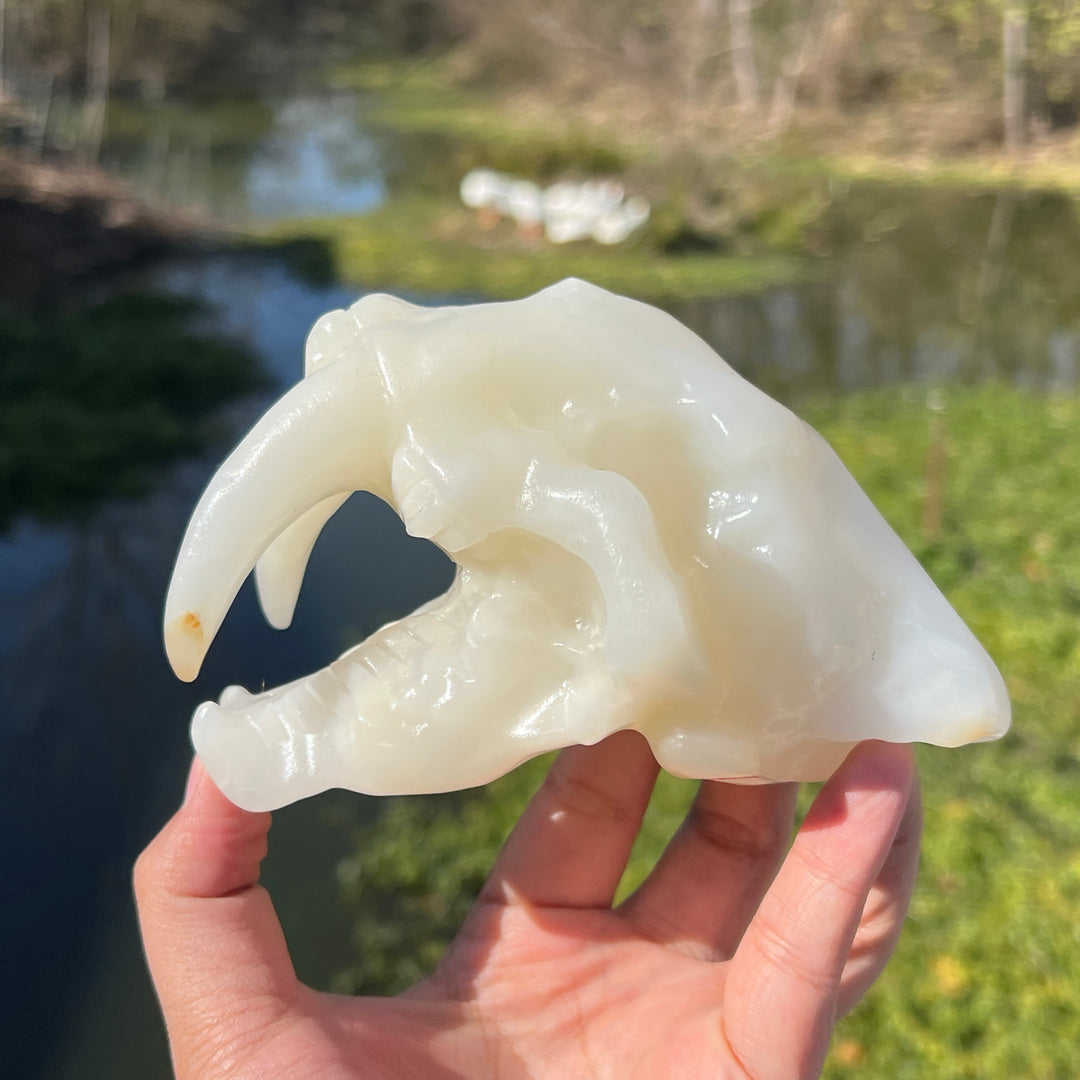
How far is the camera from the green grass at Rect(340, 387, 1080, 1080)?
2604 mm

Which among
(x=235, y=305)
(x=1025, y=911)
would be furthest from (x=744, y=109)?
Answer: (x=1025, y=911)

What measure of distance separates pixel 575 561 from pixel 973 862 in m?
2.26

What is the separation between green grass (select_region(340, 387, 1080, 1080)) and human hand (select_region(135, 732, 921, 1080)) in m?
1.09

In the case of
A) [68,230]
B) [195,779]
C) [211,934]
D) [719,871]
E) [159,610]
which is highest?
[195,779]

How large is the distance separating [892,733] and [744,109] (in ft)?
63.1

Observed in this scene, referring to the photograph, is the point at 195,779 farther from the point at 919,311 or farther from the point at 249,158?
the point at 249,158

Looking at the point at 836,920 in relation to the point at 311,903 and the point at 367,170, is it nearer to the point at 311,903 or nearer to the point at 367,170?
the point at 311,903

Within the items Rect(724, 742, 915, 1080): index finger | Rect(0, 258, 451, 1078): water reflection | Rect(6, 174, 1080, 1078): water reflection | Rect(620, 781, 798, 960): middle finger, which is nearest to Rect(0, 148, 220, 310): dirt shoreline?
Rect(6, 174, 1080, 1078): water reflection

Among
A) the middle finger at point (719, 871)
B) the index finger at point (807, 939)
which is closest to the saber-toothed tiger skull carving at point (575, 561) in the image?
the index finger at point (807, 939)

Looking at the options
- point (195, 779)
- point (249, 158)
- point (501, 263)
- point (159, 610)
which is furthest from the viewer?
point (249, 158)

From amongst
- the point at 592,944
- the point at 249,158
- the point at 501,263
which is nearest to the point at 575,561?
the point at 592,944

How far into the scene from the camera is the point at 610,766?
6.46 ft

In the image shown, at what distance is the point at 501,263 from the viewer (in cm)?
1028

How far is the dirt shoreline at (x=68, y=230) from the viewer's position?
8.38m
